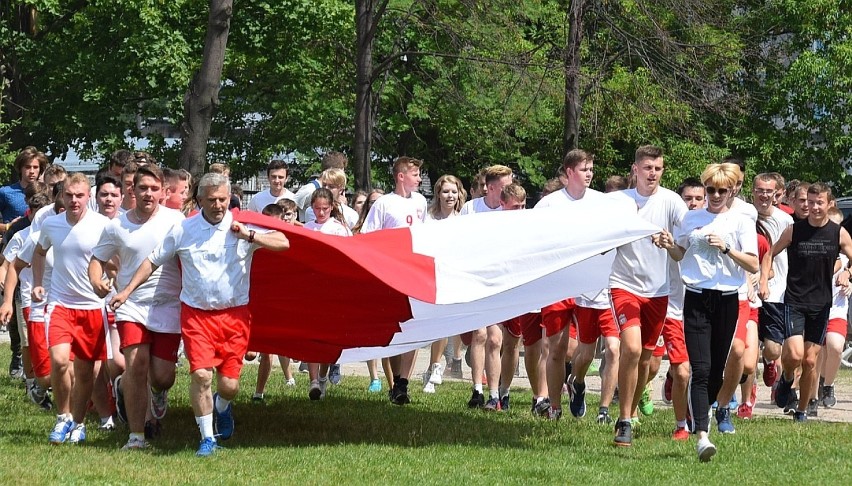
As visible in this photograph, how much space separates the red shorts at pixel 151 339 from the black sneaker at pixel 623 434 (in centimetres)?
312

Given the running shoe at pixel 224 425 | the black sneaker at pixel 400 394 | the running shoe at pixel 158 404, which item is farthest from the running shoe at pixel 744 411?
the running shoe at pixel 158 404

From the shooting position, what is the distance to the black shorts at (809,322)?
10789 millimetres

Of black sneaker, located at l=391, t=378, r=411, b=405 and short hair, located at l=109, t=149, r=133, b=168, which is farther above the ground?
short hair, located at l=109, t=149, r=133, b=168

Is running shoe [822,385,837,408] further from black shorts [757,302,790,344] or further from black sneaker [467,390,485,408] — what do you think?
black sneaker [467,390,485,408]

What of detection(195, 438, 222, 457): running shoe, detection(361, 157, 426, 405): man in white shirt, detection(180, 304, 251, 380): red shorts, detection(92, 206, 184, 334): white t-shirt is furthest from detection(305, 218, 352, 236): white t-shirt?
detection(195, 438, 222, 457): running shoe

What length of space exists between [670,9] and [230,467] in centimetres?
1473

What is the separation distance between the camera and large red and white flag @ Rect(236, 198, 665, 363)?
28.0ft

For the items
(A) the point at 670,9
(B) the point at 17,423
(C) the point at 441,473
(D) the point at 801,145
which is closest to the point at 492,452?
(C) the point at 441,473

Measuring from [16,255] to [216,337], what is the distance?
2.72m

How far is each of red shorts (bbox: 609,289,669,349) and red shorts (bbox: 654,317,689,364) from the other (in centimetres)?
7

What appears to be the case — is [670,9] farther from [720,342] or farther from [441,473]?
[441,473]

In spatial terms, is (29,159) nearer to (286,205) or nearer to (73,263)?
(286,205)

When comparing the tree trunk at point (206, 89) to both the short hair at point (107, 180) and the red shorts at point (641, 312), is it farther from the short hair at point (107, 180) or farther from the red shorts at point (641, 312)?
the red shorts at point (641, 312)

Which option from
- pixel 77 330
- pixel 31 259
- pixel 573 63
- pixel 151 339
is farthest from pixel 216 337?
pixel 573 63
